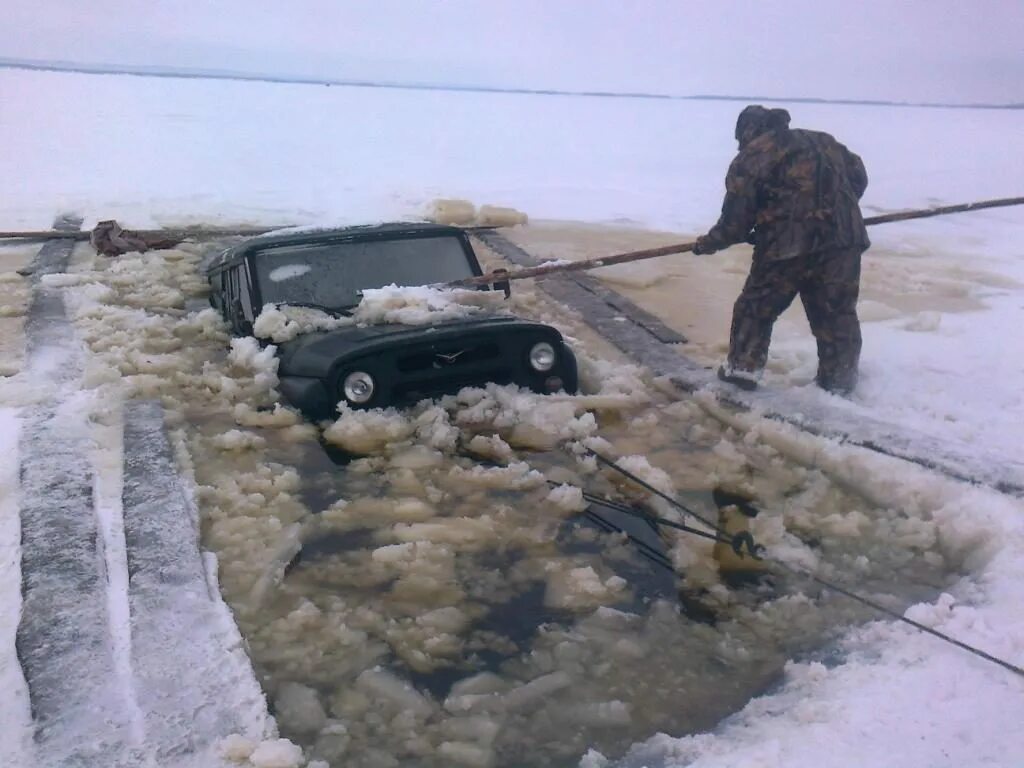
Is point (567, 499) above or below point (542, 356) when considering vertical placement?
below

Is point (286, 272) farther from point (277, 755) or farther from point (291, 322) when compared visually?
point (277, 755)

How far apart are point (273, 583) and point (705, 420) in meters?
3.27

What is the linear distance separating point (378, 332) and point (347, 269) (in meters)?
0.91

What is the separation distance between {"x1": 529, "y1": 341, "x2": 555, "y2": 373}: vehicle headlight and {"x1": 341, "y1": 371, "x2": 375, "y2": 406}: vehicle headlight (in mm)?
1086

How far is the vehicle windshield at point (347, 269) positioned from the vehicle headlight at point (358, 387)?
86 centimetres

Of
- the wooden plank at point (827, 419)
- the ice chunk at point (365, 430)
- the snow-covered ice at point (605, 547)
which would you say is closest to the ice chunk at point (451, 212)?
the snow-covered ice at point (605, 547)

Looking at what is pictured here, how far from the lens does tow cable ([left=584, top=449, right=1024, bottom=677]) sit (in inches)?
126

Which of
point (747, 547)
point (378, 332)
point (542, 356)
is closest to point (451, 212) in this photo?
point (542, 356)

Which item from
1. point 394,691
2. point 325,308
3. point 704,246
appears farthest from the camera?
point 704,246

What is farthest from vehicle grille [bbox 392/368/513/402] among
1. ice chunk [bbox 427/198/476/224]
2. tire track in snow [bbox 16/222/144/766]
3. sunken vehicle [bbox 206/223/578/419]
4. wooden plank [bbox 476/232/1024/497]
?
ice chunk [bbox 427/198/476/224]

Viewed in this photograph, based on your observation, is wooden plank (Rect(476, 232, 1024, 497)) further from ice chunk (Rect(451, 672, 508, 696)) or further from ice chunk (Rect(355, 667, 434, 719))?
ice chunk (Rect(355, 667, 434, 719))

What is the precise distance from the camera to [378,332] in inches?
223

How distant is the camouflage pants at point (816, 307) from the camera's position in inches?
241

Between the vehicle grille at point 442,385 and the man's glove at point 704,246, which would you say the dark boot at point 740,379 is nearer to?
the man's glove at point 704,246
